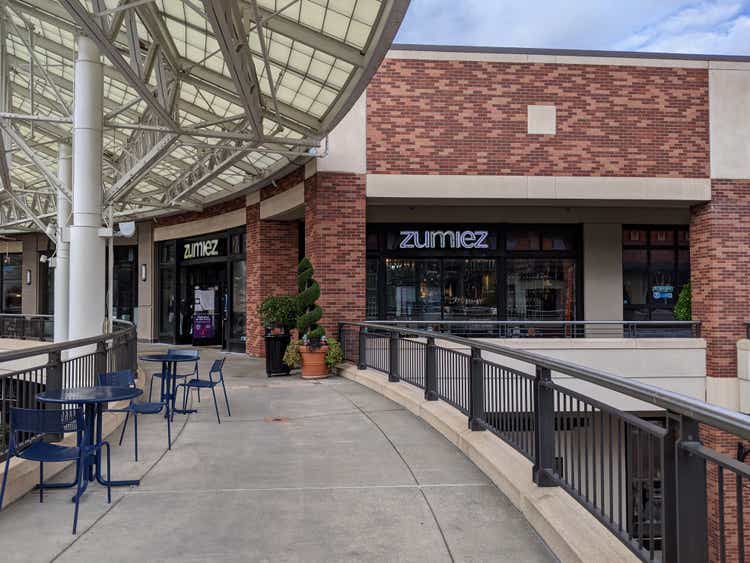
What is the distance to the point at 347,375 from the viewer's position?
13406 mm

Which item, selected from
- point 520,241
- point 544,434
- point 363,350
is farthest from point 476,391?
point 520,241

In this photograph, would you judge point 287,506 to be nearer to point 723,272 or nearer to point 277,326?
point 277,326

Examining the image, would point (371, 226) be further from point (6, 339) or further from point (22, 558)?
point (22, 558)

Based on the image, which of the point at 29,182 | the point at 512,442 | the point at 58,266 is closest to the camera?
the point at 512,442

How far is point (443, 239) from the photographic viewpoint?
1833 centimetres

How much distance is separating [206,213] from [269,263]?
4.78 m

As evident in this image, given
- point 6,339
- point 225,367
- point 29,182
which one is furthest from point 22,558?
point 29,182

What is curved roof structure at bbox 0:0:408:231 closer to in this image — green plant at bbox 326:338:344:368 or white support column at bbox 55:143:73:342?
white support column at bbox 55:143:73:342

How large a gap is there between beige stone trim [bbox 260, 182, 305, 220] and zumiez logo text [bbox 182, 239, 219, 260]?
4.04m

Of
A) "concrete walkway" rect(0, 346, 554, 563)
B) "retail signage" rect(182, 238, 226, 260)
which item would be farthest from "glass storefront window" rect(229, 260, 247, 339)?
"concrete walkway" rect(0, 346, 554, 563)

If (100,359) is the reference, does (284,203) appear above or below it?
above

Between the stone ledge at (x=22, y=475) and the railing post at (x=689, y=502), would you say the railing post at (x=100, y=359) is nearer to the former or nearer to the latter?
the stone ledge at (x=22, y=475)

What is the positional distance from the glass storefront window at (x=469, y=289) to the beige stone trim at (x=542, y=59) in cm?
557

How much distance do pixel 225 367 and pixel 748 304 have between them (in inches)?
490
